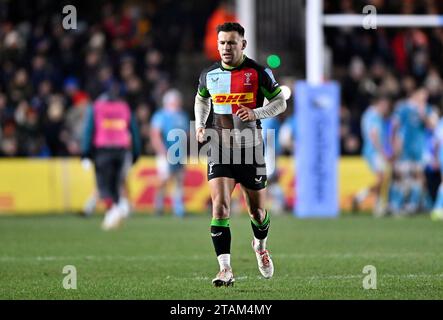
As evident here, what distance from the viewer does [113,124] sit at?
57.7ft

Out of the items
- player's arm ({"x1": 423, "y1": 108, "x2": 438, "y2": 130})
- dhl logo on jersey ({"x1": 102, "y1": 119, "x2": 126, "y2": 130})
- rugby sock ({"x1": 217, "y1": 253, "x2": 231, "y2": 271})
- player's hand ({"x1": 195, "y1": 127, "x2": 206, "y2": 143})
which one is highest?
player's arm ({"x1": 423, "y1": 108, "x2": 438, "y2": 130})

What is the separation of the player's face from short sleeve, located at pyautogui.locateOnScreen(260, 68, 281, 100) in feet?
0.98

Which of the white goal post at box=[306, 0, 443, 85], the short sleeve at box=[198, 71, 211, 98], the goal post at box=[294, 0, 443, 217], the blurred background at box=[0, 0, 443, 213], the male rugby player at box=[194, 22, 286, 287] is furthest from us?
the blurred background at box=[0, 0, 443, 213]

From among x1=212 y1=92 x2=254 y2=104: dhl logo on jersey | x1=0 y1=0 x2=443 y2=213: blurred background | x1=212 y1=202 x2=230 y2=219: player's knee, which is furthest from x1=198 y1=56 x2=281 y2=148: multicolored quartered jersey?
x1=0 y1=0 x2=443 y2=213: blurred background

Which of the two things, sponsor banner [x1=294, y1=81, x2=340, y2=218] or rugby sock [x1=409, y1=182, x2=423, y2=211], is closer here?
sponsor banner [x1=294, y1=81, x2=340, y2=218]

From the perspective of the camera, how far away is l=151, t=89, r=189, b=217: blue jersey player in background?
21.1m

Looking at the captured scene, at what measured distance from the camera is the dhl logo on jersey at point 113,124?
691 inches

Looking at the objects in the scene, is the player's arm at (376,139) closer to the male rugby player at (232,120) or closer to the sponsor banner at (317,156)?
the sponsor banner at (317,156)

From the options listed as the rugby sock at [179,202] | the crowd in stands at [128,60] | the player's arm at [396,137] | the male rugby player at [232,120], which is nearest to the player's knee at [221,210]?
the male rugby player at [232,120]

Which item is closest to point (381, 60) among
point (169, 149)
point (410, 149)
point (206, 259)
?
point (410, 149)

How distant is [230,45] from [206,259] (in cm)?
350

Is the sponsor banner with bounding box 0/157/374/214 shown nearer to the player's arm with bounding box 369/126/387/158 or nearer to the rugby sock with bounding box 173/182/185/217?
the rugby sock with bounding box 173/182/185/217

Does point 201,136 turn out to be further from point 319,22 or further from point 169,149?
point 169,149
